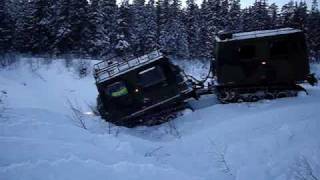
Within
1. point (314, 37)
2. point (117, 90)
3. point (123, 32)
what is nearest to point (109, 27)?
point (123, 32)

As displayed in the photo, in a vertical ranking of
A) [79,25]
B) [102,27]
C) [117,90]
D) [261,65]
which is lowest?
[117,90]

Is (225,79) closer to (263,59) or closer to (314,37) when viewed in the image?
(263,59)

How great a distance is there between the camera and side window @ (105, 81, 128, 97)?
44.4 feet

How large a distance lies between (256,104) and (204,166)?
5.80 m

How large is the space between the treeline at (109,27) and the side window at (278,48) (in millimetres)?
16092

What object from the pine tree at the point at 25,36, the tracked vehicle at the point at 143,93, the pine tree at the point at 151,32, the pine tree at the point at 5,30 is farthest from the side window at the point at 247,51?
the pine tree at the point at 25,36

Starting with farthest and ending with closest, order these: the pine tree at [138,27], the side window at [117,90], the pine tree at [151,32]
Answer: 1. the pine tree at [138,27]
2. the pine tree at [151,32]
3. the side window at [117,90]

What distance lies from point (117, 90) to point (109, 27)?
85.5 feet

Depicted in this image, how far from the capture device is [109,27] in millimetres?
38531

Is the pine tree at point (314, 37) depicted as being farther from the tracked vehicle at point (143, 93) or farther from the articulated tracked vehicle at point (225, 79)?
the tracked vehicle at point (143, 93)

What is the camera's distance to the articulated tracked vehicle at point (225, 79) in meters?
13.6

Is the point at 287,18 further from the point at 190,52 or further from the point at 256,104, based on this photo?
the point at 256,104

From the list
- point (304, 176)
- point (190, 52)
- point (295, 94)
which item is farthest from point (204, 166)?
point (190, 52)

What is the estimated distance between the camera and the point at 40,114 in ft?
39.8
